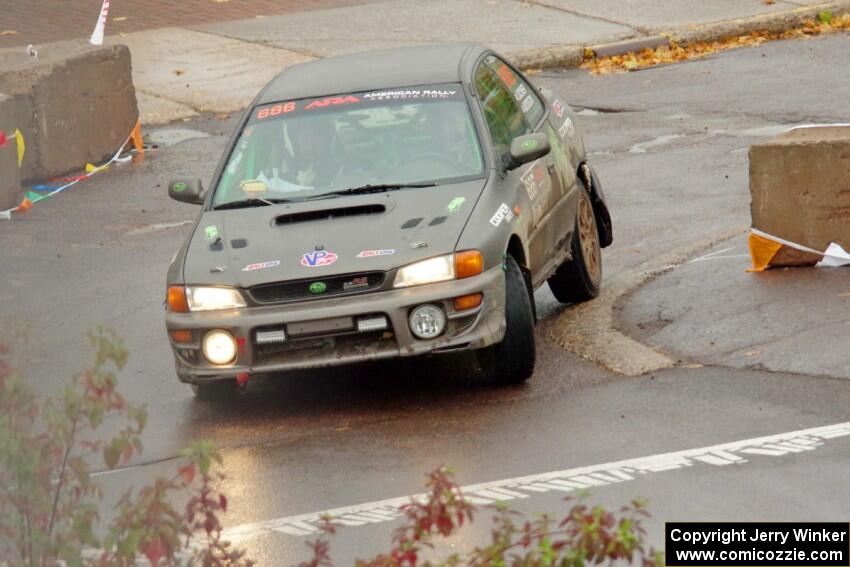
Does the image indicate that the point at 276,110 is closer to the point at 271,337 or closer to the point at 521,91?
the point at 521,91

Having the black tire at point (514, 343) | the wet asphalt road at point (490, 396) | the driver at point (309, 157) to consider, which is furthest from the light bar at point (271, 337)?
the driver at point (309, 157)

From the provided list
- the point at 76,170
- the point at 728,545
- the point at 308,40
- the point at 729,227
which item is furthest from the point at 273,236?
the point at 308,40

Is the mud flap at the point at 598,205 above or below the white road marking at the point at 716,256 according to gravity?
above

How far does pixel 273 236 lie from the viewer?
874cm

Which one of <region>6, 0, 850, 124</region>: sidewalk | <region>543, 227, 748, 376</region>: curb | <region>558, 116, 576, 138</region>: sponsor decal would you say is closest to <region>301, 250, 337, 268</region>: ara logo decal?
<region>543, 227, 748, 376</region>: curb

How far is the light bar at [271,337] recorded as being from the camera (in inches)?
326

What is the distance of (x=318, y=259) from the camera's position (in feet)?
27.5

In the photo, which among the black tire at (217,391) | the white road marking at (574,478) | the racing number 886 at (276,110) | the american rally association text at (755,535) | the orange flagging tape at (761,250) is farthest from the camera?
the orange flagging tape at (761,250)

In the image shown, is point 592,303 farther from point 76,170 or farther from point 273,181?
point 76,170

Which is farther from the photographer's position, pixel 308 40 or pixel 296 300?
pixel 308 40

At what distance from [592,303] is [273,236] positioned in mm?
2567

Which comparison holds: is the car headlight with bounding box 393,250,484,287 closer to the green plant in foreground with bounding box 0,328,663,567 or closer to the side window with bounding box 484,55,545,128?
the side window with bounding box 484,55,545,128

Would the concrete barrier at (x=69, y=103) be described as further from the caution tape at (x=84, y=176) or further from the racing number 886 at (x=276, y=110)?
the racing number 886 at (x=276, y=110)

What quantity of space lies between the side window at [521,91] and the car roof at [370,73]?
→ 0.49 ft
